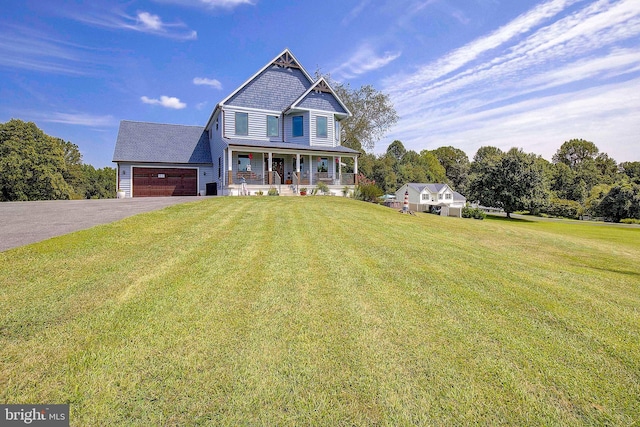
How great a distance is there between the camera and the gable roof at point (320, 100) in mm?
22663

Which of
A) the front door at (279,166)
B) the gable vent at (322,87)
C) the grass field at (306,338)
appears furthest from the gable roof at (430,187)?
the grass field at (306,338)

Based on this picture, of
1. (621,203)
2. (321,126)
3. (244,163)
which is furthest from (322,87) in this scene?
(621,203)

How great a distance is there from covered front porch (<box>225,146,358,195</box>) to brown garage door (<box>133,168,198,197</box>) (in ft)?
15.8

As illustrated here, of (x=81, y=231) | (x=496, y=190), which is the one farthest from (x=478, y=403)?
(x=496, y=190)

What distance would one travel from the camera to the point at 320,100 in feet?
77.1

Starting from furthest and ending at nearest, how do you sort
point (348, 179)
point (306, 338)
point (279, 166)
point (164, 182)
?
point (348, 179)
point (279, 166)
point (164, 182)
point (306, 338)

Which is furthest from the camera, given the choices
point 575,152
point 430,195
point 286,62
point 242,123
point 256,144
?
point 575,152

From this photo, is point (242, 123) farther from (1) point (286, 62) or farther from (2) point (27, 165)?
(2) point (27, 165)

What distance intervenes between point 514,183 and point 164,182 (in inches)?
1868

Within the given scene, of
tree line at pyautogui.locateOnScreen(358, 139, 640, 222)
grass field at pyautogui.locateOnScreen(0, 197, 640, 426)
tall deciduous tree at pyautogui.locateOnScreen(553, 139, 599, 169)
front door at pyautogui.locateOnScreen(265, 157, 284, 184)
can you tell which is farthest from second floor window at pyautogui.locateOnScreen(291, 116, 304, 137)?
tall deciduous tree at pyautogui.locateOnScreen(553, 139, 599, 169)

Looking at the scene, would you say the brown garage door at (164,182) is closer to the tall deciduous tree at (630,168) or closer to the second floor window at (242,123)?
the second floor window at (242,123)

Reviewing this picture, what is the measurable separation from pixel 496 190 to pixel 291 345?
172 feet

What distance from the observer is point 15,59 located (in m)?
19.3

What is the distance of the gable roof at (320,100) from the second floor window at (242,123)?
3545mm
